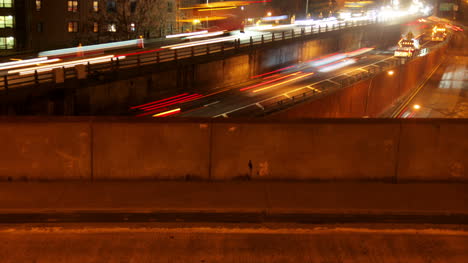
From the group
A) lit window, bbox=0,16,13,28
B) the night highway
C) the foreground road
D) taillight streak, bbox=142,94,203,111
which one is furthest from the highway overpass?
lit window, bbox=0,16,13,28

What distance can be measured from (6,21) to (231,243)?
5411 centimetres

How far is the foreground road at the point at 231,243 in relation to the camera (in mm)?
7012

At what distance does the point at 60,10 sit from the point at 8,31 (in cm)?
658

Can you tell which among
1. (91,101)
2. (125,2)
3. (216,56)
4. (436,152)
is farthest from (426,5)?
(436,152)

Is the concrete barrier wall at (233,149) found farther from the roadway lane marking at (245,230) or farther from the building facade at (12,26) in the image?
the building facade at (12,26)

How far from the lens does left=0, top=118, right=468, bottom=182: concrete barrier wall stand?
9688 mm

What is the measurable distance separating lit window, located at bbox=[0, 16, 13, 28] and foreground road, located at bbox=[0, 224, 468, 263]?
171 ft

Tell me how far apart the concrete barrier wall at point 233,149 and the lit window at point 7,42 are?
163 feet

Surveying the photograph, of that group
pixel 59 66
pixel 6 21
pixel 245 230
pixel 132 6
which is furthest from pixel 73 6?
pixel 245 230

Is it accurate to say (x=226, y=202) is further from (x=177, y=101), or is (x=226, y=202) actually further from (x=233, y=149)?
(x=177, y=101)

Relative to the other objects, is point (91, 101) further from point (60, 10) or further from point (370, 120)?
point (60, 10)

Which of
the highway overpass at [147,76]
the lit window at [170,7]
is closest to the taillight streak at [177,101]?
the highway overpass at [147,76]

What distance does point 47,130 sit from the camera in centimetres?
964

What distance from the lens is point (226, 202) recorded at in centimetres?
888
